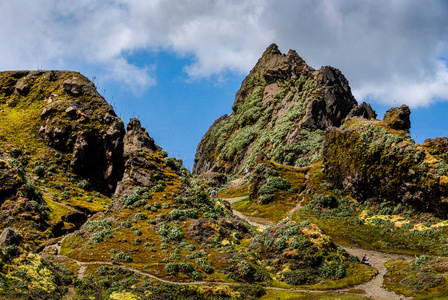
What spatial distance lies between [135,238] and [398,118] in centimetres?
6529

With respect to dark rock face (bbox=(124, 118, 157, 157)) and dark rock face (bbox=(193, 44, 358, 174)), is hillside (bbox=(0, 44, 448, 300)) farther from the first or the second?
dark rock face (bbox=(193, 44, 358, 174))

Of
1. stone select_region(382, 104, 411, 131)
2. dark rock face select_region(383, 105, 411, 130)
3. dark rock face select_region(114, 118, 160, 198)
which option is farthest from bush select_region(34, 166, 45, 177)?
dark rock face select_region(383, 105, 411, 130)

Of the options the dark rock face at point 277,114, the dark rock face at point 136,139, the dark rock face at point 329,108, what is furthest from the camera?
the dark rock face at point 329,108

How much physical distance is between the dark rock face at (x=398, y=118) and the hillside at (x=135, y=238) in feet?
135

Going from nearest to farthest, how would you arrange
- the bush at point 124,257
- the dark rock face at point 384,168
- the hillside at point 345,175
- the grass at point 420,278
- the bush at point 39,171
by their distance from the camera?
the grass at point 420,278, the bush at point 124,257, the hillside at point 345,175, the dark rock face at point 384,168, the bush at point 39,171

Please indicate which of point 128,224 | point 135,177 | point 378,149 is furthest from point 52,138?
point 378,149

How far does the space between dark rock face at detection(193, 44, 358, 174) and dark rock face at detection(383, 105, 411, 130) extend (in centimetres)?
2488

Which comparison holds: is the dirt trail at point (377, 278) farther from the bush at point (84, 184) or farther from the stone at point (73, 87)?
the stone at point (73, 87)

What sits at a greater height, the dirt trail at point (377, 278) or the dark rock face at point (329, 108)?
the dark rock face at point (329, 108)

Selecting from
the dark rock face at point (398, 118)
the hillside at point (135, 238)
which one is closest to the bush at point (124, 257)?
the hillside at point (135, 238)

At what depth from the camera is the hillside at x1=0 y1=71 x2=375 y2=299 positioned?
34938mm

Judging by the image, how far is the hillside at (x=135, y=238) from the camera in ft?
115

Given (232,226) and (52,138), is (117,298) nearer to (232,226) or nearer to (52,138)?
(232,226)

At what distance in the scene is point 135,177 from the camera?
2435 inches
